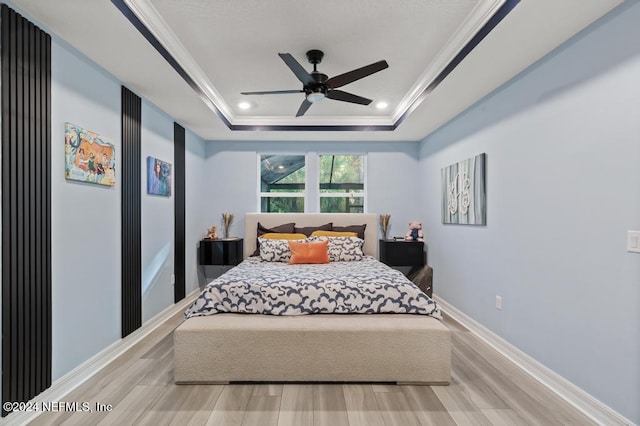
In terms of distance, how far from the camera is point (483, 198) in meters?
3.13

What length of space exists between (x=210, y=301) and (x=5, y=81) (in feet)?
5.87

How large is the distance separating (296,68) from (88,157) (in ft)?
5.56

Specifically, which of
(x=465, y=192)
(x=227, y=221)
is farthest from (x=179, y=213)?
(x=465, y=192)

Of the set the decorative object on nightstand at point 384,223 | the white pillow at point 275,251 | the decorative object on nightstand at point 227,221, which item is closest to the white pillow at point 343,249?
the white pillow at point 275,251

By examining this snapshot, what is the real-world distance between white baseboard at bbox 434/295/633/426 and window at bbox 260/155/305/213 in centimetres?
314

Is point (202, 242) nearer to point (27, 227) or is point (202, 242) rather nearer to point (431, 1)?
point (27, 227)

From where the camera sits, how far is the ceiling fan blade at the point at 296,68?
221 cm

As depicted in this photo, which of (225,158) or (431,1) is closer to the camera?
(431,1)

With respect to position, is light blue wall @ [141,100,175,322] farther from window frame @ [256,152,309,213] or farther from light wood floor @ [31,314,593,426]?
window frame @ [256,152,309,213]

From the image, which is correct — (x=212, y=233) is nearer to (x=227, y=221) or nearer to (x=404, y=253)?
(x=227, y=221)

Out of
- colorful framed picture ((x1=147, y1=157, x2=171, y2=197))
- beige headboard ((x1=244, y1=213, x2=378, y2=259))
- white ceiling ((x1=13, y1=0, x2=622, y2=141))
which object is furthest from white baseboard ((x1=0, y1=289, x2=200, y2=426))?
white ceiling ((x1=13, y1=0, x2=622, y2=141))

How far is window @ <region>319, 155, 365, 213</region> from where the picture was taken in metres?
5.26

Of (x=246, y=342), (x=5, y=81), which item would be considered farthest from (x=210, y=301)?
(x=5, y=81)

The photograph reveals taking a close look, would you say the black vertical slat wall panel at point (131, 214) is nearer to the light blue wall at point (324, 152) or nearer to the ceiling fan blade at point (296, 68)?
the ceiling fan blade at point (296, 68)
